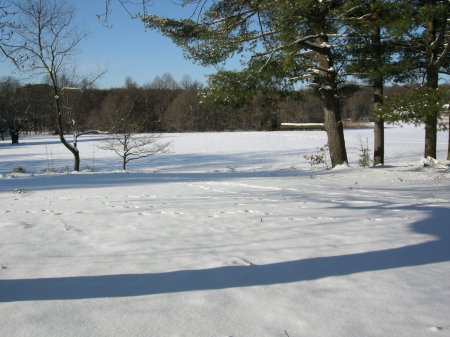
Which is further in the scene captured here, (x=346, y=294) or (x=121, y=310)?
(x=346, y=294)

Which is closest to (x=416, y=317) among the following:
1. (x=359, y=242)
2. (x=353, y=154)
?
(x=359, y=242)

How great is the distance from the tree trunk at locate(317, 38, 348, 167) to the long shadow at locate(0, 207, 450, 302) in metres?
8.05

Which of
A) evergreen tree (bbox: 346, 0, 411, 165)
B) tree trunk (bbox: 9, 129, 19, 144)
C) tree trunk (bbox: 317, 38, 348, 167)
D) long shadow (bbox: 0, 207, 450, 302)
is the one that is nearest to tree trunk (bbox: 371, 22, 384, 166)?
evergreen tree (bbox: 346, 0, 411, 165)

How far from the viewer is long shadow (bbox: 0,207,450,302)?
94.8 inches

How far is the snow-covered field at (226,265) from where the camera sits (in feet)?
6.77

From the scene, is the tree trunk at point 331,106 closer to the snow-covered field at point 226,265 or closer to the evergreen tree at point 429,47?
the evergreen tree at point 429,47

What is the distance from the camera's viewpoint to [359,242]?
3.53 metres

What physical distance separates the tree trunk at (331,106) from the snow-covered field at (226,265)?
5121 millimetres

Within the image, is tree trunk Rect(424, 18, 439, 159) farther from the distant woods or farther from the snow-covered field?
the distant woods

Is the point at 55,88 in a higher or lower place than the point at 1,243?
higher

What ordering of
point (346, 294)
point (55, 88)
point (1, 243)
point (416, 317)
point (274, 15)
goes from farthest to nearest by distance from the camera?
point (55, 88) < point (274, 15) < point (1, 243) < point (346, 294) < point (416, 317)

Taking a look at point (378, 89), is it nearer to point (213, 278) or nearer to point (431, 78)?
point (431, 78)

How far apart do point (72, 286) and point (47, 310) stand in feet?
1.18

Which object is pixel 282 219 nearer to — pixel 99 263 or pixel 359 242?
pixel 359 242
